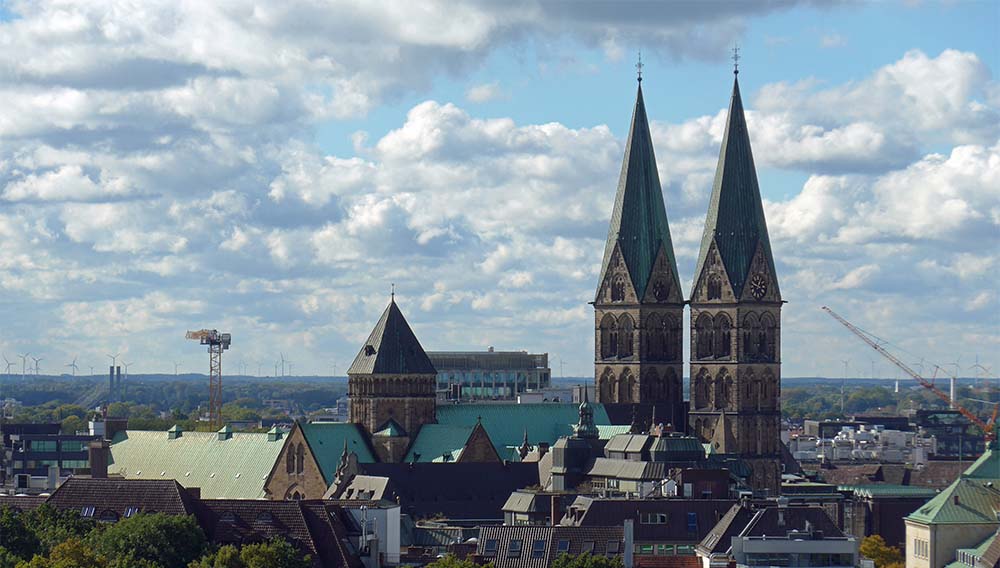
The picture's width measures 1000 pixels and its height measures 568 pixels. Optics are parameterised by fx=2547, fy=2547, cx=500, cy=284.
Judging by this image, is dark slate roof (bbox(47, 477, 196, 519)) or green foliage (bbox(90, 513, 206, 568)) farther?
dark slate roof (bbox(47, 477, 196, 519))

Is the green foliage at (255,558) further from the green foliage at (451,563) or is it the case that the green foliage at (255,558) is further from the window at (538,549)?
the window at (538,549)

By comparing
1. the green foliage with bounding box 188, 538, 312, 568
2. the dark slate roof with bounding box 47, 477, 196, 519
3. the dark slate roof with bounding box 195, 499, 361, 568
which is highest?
the dark slate roof with bounding box 47, 477, 196, 519

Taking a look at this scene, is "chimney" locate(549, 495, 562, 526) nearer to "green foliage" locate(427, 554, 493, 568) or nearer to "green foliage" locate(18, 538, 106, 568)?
"green foliage" locate(427, 554, 493, 568)

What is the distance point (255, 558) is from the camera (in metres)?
128

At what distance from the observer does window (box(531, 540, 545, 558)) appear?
151 metres

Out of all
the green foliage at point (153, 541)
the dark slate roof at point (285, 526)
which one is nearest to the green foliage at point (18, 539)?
the green foliage at point (153, 541)

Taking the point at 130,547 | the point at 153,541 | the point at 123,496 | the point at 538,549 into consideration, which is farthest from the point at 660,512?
the point at 130,547

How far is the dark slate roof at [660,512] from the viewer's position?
545 feet

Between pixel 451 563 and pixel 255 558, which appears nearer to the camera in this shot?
pixel 255 558

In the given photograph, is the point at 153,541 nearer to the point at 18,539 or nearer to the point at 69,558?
the point at 18,539

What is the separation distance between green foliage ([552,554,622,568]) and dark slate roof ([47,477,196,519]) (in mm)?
21447

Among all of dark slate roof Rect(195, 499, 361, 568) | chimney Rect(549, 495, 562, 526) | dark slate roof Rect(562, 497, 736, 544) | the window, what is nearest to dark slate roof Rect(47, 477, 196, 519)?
dark slate roof Rect(195, 499, 361, 568)

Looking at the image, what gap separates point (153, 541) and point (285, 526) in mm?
9611

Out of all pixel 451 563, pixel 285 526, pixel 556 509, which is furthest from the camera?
pixel 556 509
